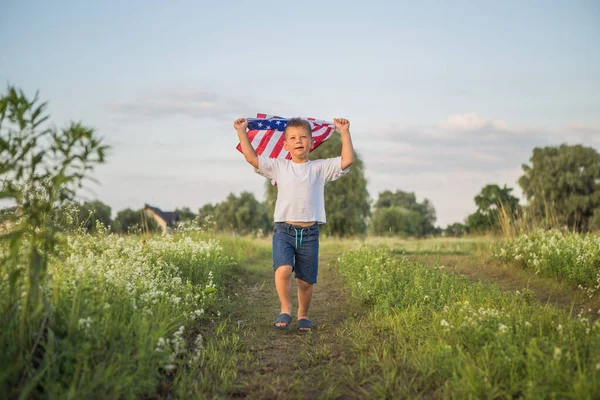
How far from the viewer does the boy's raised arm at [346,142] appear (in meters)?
6.07

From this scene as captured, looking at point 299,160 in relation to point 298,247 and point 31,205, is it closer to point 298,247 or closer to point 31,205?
point 298,247

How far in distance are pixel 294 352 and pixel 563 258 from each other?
630 centimetres

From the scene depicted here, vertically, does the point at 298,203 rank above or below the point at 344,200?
below

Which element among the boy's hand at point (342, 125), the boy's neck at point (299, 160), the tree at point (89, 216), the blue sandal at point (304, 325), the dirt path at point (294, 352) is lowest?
the dirt path at point (294, 352)

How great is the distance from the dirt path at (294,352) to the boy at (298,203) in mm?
400

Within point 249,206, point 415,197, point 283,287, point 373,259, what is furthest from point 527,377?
point 415,197

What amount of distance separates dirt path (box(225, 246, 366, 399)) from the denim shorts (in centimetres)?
77

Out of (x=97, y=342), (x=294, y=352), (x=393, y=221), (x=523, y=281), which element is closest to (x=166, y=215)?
(x=393, y=221)

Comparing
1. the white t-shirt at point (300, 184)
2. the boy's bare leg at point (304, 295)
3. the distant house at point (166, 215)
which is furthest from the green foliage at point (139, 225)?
the boy's bare leg at point (304, 295)

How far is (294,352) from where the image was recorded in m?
→ 5.31

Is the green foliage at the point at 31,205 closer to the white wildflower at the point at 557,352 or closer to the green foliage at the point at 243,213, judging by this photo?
the white wildflower at the point at 557,352

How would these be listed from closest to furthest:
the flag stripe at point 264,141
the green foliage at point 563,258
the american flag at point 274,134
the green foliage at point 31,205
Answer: the green foliage at point 31,205
the american flag at point 274,134
the flag stripe at point 264,141
the green foliage at point 563,258

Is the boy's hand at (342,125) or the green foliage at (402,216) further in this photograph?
the green foliage at (402,216)

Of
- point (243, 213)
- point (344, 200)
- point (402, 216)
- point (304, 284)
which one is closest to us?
point (304, 284)
